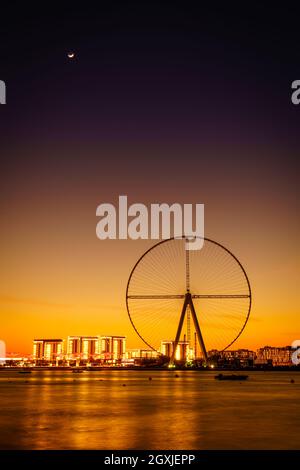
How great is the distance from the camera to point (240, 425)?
29.1 m

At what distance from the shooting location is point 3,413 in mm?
36188

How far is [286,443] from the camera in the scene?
22.6 metres

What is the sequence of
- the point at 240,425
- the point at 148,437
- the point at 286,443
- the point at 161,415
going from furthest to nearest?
the point at 161,415 < the point at 240,425 < the point at 148,437 < the point at 286,443

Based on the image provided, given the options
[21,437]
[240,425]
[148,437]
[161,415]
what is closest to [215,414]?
[161,415]

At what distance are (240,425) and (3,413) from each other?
15248mm
